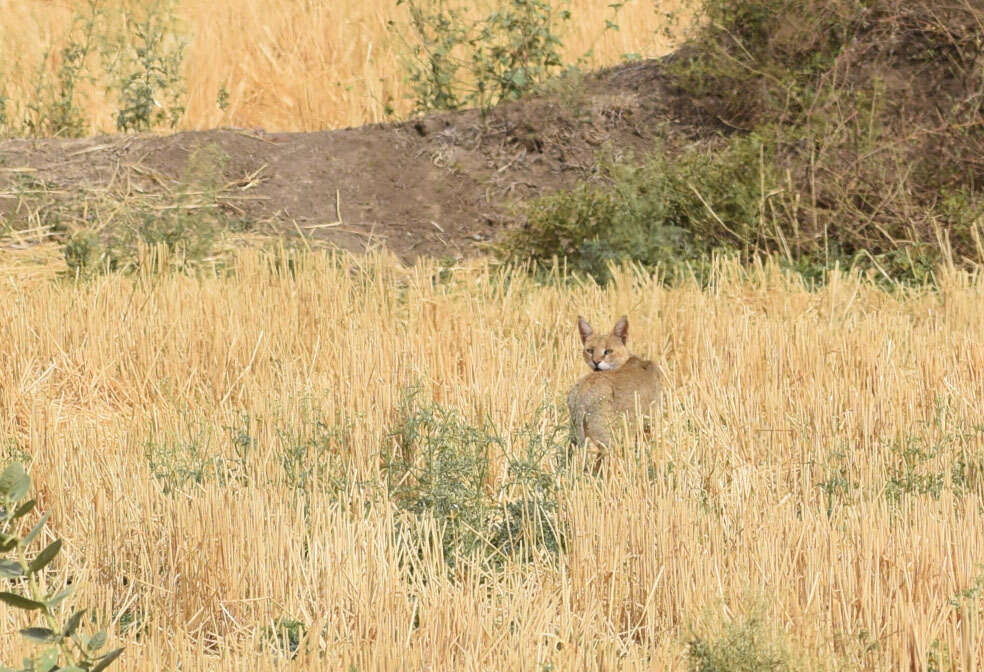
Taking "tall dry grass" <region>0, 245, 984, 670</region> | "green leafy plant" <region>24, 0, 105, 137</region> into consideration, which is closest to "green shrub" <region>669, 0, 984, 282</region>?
"tall dry grass" <region>0, 245, 984, 670</region>

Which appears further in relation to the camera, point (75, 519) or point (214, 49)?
point (214, 49)

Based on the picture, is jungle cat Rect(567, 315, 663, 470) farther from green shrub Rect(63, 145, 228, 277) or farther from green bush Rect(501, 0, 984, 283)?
green shrub Rect(63, 145, 228, 277)

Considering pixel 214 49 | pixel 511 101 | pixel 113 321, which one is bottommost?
pixel 113 321

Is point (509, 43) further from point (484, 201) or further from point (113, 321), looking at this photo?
point (113, 321)

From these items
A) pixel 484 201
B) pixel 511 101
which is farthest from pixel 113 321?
pixel 511 101

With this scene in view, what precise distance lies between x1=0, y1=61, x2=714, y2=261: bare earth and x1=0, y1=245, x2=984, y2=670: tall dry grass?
1.73m

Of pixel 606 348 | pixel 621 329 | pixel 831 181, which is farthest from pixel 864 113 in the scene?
pixel 606 348

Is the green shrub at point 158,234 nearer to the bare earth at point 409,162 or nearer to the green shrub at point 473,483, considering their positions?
the bare earth at point 409,162

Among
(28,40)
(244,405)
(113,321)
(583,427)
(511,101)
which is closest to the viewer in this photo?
(583,427)

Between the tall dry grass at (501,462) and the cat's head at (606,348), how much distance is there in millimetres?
306

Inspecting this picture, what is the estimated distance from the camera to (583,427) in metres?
5.29

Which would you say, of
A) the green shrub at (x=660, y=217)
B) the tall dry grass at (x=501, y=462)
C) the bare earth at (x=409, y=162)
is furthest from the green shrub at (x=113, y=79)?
the green shrub at (x=660, y=217)

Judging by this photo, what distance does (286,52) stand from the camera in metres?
15.3

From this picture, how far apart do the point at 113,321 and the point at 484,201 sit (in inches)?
159
